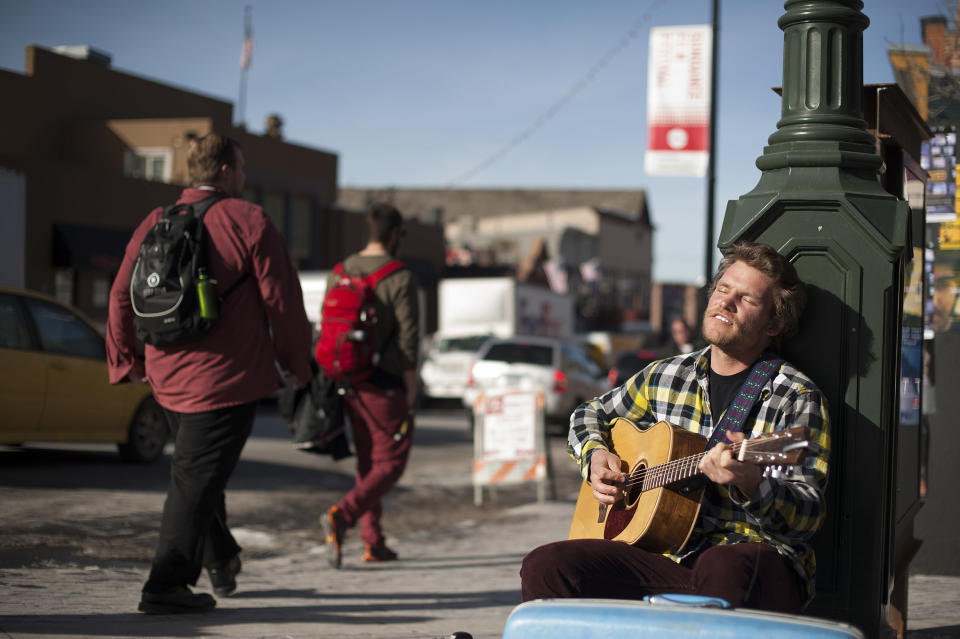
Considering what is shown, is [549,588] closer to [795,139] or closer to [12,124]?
[795,139]

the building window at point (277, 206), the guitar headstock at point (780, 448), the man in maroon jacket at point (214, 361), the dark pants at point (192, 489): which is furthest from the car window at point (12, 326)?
the building window at point (277, 206)

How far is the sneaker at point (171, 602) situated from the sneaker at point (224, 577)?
1.41ft

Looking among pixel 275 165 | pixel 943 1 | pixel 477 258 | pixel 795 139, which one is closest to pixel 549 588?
pixel 795 139

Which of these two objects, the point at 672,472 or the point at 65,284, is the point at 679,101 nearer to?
the point at 672,472

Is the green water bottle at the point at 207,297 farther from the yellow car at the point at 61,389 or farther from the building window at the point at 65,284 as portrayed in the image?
the building window at the point at 65,284

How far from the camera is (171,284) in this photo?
4469 millimetres

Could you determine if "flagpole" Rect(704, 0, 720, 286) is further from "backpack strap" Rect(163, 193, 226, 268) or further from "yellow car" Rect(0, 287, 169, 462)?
"backpack strap" Rect(163, 193, 226, 268)

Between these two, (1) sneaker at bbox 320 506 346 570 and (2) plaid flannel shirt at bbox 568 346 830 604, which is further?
(1) sneaker at bbox 320 506 346 570

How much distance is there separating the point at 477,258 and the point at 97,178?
3032 cm

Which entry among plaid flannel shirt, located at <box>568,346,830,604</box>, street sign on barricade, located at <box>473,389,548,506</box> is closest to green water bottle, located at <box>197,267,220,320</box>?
plaid flannel shirt, located at <box>568,346,830,604</box>

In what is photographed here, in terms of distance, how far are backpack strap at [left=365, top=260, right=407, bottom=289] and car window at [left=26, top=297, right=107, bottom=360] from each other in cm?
463

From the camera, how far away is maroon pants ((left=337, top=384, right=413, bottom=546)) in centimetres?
620

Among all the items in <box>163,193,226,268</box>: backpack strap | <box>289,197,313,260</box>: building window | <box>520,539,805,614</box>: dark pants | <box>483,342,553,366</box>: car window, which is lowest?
<box>483,342,553,366</box>: car window

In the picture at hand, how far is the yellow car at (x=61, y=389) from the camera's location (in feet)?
30.3
